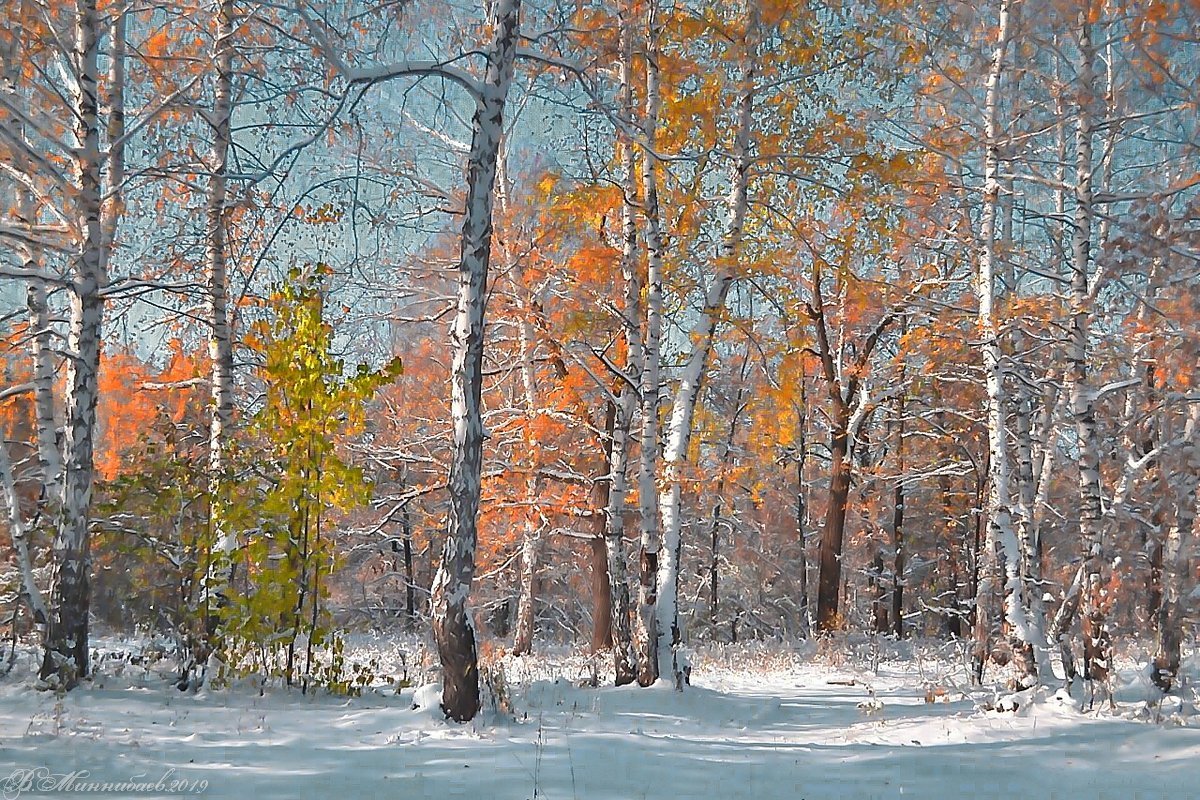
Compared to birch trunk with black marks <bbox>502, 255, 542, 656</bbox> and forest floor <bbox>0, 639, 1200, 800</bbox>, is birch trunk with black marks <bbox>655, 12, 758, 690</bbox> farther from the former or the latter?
birch trunk with black marks <bbox>502, 255, 542, 656</bbox>

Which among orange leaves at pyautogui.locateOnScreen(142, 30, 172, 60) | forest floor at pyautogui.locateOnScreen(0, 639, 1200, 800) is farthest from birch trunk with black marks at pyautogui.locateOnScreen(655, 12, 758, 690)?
orange leaves at pyautogui.locateOnScreen(142, 30, 172, 60)

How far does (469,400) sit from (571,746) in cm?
248

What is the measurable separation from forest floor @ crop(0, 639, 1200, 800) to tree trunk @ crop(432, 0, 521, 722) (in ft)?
1.38

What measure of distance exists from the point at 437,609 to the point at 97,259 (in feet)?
14.7

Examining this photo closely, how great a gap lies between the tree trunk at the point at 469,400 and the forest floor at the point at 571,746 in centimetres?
42

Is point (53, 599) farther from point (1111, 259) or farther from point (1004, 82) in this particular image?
point (1004, 82)

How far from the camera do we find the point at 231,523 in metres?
7.73

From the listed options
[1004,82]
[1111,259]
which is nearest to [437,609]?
[1111,259]

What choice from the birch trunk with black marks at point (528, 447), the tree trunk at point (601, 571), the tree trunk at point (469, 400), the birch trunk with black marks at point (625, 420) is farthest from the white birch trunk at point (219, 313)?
the tree trunk at point (601, 571)

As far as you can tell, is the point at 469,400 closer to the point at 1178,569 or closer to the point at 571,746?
the point at 571,746

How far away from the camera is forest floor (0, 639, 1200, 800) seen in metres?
4.70

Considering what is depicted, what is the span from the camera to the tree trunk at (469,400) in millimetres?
6215

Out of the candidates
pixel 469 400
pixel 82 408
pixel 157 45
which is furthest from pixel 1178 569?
pixel 157 45

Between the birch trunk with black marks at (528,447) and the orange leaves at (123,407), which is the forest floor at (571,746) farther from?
the orange leaves at (123,407)
